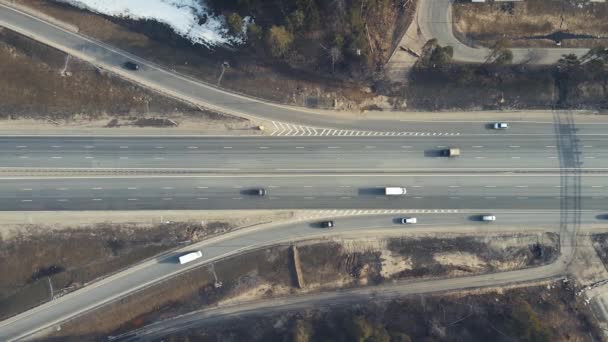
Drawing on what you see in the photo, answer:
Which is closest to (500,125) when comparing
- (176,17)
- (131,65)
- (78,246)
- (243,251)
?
(243,251)

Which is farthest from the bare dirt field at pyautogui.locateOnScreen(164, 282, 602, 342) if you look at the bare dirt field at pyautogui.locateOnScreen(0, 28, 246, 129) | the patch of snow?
the patch of snow

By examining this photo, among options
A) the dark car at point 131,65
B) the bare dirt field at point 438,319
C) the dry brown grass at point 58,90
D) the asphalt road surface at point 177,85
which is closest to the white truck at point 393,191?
the asphalt road surface at point 177,85

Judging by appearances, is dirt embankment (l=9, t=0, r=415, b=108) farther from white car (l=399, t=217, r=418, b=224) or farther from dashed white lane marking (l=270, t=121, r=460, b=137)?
white car (l=399, t=217, r=418, b=224)

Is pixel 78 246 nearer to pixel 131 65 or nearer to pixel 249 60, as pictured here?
pixel 131 65

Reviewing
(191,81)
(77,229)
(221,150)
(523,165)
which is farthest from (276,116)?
(523,165)

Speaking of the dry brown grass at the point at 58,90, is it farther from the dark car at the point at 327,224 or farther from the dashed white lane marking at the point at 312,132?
the dark car at the point at 327,224
